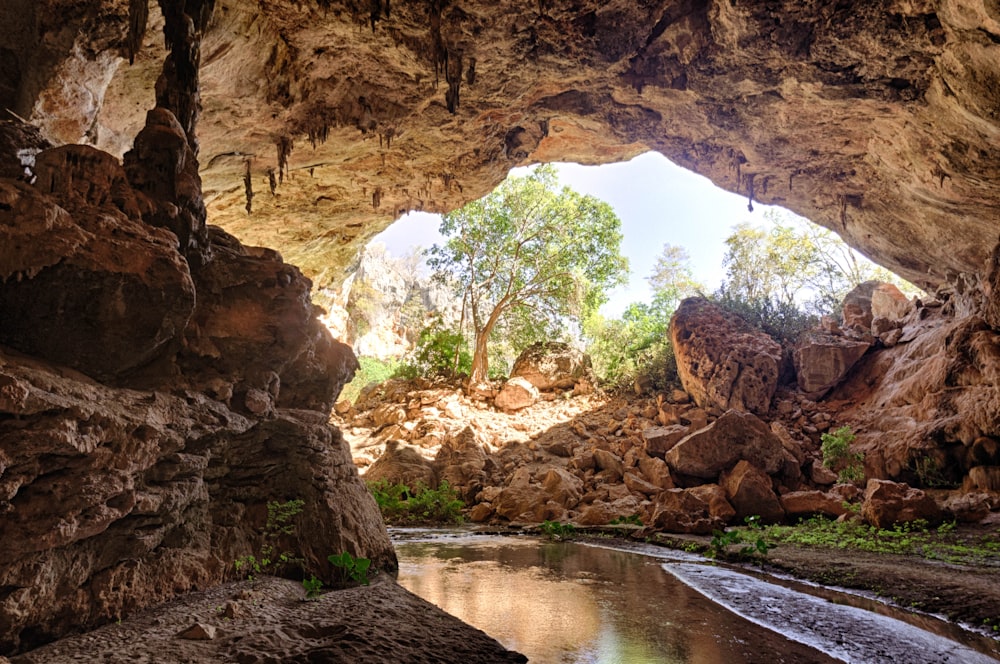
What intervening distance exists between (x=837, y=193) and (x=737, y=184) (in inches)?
101

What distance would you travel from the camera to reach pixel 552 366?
→ 22031 millimetres

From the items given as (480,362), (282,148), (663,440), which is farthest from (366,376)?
(663,440)

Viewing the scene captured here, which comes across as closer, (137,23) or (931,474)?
(137,23)

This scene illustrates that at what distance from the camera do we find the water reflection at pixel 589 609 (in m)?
3.82

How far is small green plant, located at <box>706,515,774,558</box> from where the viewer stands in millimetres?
7527

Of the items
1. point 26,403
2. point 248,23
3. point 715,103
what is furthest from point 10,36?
point 715,103

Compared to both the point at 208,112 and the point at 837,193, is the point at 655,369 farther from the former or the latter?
the point at 208,112

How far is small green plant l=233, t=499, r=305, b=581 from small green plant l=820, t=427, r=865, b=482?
1112 centimetres

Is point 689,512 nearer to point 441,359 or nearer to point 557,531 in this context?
point 557,531

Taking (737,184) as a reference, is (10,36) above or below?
below

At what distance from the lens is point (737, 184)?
1543 cm

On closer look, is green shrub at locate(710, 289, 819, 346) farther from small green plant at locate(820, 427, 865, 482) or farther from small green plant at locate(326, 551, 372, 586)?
small green plant at locate(326, 551, 372, 586)

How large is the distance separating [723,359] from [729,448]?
4.59 metres

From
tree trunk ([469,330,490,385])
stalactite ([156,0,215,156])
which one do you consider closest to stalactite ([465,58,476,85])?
stalactite ([156,0,215,156])
